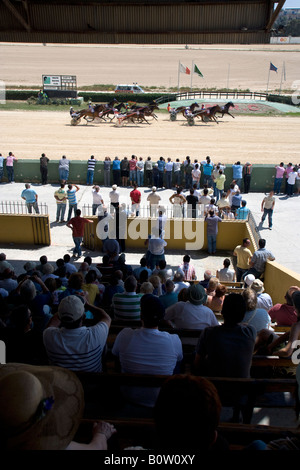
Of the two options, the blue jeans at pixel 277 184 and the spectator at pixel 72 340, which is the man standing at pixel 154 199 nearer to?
the blue jeans at pixel 277 184

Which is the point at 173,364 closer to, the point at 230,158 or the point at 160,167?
the point at 160,167

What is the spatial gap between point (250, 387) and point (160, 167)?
15.4 metres

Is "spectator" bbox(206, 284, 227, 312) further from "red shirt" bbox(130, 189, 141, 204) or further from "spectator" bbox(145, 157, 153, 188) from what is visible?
"spectator" bbox(145, 157, 153, 188)

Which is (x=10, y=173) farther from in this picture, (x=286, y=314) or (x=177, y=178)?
(x=286, y=314)

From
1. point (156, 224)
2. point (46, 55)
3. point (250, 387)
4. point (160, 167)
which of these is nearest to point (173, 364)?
point (250, 387)

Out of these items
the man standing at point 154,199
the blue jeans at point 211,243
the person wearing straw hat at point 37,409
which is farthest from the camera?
the man standing at point 154,199

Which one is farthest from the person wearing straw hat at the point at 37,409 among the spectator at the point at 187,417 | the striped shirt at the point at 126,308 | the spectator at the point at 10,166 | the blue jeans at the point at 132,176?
the spectator at the point at 10,166

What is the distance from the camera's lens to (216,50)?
8769 cm

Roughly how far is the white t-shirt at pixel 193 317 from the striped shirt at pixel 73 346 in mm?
1360

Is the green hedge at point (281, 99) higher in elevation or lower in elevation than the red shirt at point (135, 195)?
higher

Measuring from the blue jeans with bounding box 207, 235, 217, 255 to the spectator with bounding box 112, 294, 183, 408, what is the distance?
8.77 meters

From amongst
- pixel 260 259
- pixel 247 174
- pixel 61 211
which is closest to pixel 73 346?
pixel 260 259

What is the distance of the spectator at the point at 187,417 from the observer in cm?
181

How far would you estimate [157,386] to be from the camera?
10.5 ft
